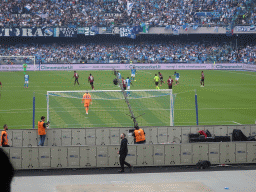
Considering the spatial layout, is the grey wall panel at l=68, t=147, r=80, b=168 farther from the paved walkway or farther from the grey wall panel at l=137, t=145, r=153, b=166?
the grey wall panel at l=137, t=145, r=153, b=166

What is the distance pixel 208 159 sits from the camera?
50.2 ft

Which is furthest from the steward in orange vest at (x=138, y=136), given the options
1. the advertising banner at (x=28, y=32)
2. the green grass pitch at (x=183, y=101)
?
the advertising banner at (x=28, y=32)

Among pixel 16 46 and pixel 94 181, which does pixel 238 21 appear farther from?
pixel 94 181

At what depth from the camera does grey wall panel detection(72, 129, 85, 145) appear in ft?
59.5

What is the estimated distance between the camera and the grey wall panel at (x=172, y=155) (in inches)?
600

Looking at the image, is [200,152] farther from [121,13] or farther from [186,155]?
A: [121,13]

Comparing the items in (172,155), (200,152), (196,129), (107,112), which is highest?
(107,112)

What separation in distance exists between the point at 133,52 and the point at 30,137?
5903 centimetres

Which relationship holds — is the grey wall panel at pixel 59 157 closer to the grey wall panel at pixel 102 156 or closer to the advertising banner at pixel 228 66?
the grey wall panel at pixel 102 156

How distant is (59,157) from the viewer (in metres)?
14.9

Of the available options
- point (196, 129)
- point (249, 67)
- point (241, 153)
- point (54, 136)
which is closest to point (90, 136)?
point (54, 136)

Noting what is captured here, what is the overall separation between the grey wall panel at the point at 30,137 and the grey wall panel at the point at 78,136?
68.8 inches

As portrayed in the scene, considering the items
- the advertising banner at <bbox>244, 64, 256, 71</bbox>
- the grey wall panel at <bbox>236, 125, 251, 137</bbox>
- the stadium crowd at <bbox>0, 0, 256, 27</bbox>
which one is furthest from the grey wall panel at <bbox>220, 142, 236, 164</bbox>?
the stadium crowd at <bbox>0, 0, 256, 27</bbox>

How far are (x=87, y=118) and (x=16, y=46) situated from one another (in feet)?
182
